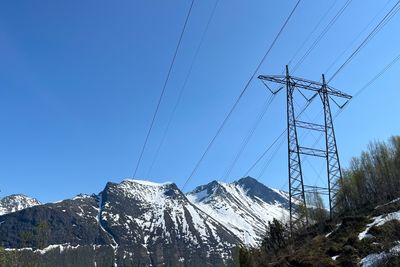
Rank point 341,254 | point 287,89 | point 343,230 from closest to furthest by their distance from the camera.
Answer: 1. point 341,254
2. point 343,230
3. point 287,89

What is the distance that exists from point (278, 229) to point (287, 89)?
16.8 m

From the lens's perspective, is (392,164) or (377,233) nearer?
→ (377,233)

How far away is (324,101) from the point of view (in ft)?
163

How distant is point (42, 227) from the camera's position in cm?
7456

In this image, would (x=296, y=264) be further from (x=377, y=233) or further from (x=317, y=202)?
(x=317, y=202)

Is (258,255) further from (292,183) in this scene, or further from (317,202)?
(317,202)

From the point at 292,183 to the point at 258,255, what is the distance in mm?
16369

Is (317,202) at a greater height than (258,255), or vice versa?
(317,202)

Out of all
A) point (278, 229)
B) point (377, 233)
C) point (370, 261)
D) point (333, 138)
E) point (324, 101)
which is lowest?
point (370, 261)

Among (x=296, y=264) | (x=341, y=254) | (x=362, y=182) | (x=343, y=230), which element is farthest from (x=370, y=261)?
(x=362, y=182)

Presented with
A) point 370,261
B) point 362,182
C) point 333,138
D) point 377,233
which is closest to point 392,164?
point 362,182

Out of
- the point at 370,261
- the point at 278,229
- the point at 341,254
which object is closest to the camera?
the point at 370,261

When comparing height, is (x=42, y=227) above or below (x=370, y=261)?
above

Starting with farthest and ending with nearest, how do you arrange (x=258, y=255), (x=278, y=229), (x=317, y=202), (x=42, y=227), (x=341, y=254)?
(x=317, y=202), (x=42, y=227), (x=258, y=255), (x=278, y=229), (x=341, y=254)
